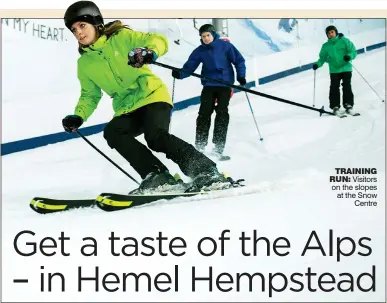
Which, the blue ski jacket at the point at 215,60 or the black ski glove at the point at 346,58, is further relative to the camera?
the black ski glove at the point at 346,58

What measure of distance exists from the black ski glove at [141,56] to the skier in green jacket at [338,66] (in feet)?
3.47

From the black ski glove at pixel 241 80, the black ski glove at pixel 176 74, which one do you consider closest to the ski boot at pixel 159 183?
the black ski glove at pixel 176 74

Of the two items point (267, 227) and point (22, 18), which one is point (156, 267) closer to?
point (267, 227)

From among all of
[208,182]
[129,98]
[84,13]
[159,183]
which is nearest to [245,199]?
[208,182]

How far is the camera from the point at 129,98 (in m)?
3.35

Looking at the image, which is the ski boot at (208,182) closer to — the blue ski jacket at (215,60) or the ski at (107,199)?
the ski at (107,199)

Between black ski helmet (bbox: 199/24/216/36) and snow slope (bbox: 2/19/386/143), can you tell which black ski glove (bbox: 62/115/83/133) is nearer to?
snow slope (bbox: 2/19/386/143)

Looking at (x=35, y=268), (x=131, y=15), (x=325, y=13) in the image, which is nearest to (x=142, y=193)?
(x=35, y=268)

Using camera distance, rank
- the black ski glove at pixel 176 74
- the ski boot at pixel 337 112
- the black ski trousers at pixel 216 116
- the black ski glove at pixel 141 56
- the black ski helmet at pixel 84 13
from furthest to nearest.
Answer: the ski boot at pixel 337 112 < the black ski trousers at pixel 216 116 < the black ski glove at pixel 176 74 < the black ski helmet at pixel 84 13 < the black ski glove at pixel 141 56

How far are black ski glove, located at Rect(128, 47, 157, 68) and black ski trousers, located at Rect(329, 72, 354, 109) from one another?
3.69 ft

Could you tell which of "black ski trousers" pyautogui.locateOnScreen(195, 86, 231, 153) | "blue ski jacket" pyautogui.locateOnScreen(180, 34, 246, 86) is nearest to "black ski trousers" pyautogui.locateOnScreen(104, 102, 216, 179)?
"black ski trousers" pyautogui.locateOnScreen(195, 86, 231, 153)

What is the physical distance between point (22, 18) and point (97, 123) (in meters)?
0.66

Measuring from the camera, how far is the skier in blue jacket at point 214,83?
355 cm

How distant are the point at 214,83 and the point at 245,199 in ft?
2.16
